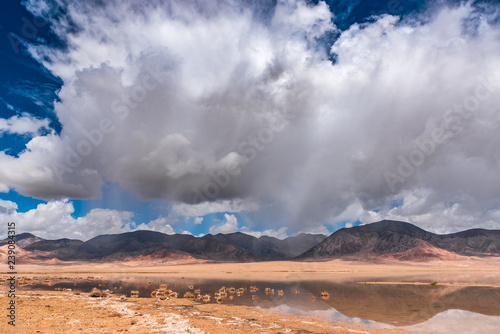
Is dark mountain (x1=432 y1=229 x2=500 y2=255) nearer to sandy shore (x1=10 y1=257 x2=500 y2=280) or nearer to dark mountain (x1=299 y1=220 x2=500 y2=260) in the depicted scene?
dark mountain (x1=299 y1=220 x2=500 y2=260)

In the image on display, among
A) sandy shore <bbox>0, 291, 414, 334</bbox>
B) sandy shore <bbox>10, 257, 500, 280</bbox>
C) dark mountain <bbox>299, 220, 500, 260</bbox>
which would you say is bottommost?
sandy shore <bbox>0, 291, 414, 334</bbox>

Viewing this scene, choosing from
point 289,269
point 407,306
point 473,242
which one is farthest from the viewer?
point 473,242

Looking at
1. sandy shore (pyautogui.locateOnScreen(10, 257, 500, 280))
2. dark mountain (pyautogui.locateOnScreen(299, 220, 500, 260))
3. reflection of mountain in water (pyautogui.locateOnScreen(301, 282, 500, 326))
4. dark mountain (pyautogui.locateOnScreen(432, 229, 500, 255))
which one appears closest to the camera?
reflection of mountain in water (pyautogui.locateOnScreen(301, 282, 500, 326))

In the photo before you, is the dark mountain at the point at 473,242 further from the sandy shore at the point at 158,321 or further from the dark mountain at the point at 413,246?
the sandy shore at the point at 158,321

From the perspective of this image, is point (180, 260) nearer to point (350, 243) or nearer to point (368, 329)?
point (350, 243)

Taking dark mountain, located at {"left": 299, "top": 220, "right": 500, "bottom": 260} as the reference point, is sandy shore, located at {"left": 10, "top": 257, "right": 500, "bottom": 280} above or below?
below

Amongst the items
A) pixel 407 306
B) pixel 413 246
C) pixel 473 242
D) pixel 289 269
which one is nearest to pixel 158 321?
pixel 407 306

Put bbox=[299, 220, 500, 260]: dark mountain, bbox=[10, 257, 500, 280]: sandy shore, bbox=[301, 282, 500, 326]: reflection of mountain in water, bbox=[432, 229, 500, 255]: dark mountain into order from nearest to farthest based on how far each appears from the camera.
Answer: bbox=[301, 282, 500, 326]: reflection of mountain in water, bbox=[10, 257, 500, 280]: sandy shore, bbox=[299, 220, 500, 260]: dark mountain, bbox=[432, 229, 500, 255]: dark mountain

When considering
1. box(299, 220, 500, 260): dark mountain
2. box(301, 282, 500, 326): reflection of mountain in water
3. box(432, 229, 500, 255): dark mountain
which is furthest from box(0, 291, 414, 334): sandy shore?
box(432, 229, 500, 255): dark mountain

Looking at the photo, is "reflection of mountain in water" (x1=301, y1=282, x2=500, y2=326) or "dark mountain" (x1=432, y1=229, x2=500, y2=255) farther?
"dark mountain" (x1=432, y1=229, x2=500, y2=255)

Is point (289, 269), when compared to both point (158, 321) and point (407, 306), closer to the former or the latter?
point (407, 306)

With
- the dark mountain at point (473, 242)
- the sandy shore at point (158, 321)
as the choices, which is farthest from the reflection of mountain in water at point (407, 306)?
the dark mountain at point (473, 242)

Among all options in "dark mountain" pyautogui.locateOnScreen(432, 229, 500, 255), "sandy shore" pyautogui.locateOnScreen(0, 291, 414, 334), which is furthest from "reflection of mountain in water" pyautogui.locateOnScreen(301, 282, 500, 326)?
"dark mountain" pyautogui.locateOnScreen(432, 229, 500, 255)

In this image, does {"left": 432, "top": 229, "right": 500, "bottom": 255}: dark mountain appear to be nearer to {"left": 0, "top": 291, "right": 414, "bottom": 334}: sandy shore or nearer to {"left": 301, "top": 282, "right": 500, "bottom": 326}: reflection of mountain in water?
{"left": 301, "top": 282, "right": 500, "bottom": 326}: reflection of mountain in water
